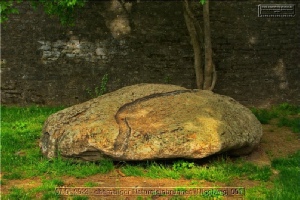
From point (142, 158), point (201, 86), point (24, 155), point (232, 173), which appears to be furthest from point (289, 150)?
point (24, 155)

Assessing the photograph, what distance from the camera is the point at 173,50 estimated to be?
10.4 meters

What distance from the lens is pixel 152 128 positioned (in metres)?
5.71

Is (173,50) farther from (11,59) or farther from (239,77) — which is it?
(11,59)

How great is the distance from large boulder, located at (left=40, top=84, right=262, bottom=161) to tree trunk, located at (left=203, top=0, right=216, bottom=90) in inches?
121

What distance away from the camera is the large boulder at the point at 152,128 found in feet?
18.1

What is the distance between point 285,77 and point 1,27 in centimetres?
746

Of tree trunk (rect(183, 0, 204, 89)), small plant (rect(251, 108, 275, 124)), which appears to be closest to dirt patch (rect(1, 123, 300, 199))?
small plant (rect(251, 108, 275, 124))

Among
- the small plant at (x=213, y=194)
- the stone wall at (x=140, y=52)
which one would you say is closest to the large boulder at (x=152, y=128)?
the small plant at (x=213, y=194)

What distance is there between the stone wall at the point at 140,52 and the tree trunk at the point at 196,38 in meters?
0.39

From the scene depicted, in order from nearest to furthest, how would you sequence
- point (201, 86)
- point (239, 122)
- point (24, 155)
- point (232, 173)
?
point (232, 173), point (239, 122), point (24, 155), point (201, 86)

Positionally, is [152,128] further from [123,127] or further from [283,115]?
[283,115]

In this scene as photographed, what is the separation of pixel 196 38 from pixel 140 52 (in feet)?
5.05

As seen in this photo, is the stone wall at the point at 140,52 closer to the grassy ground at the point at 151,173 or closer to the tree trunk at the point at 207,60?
the tree trunk at the point at 207,60

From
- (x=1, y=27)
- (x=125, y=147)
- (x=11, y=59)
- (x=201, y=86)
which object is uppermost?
(x=1, y=27)
